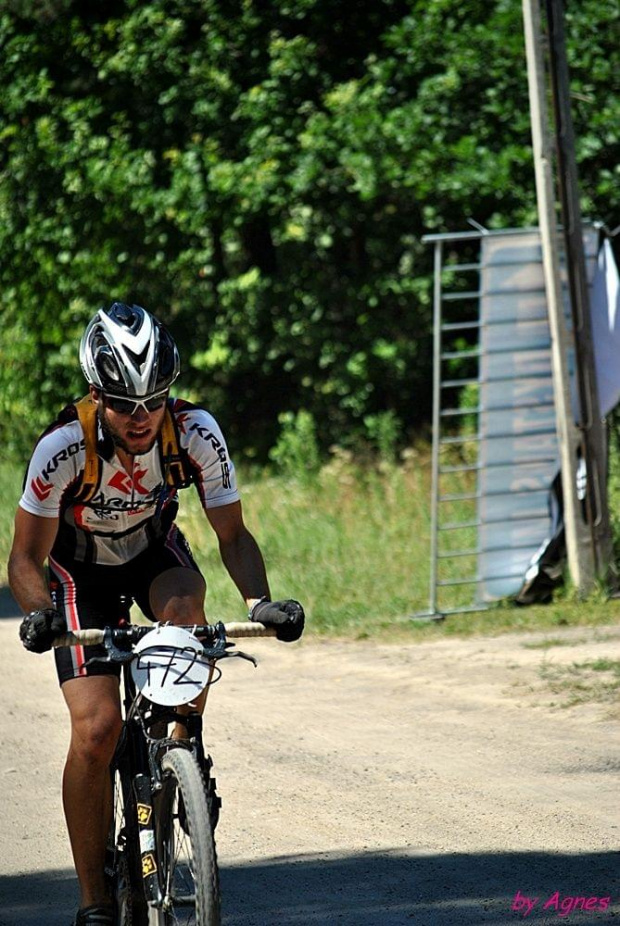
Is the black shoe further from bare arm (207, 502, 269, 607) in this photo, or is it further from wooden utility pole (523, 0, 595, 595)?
wooden utility pole (523, 0, 595, 595)

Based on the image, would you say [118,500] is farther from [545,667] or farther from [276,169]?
[276,169]

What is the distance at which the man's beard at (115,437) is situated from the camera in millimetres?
4086

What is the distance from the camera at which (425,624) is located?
9.45 m

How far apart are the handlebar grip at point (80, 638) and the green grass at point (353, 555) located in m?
5.66

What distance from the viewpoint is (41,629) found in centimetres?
361

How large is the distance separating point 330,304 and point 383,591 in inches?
230

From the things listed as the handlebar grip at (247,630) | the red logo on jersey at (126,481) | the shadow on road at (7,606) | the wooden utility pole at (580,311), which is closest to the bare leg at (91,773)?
the handlebar grip at (247,630)

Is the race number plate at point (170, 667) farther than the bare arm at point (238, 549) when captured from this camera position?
No

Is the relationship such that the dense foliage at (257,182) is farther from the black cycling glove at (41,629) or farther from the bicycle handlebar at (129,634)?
the black cycling glove at (41,629)

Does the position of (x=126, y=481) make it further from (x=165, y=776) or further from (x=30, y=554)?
(x=165, y=776)

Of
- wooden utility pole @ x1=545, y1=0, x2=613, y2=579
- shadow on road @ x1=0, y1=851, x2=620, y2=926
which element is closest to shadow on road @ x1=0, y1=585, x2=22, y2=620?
wooden utility pole @ x1=545, y1=0, x2=613, y2=579

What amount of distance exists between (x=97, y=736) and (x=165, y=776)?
0.96 feet

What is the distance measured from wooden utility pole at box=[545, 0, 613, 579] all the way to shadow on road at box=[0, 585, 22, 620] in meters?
4.48

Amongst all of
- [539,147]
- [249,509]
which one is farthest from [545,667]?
[249,509]
